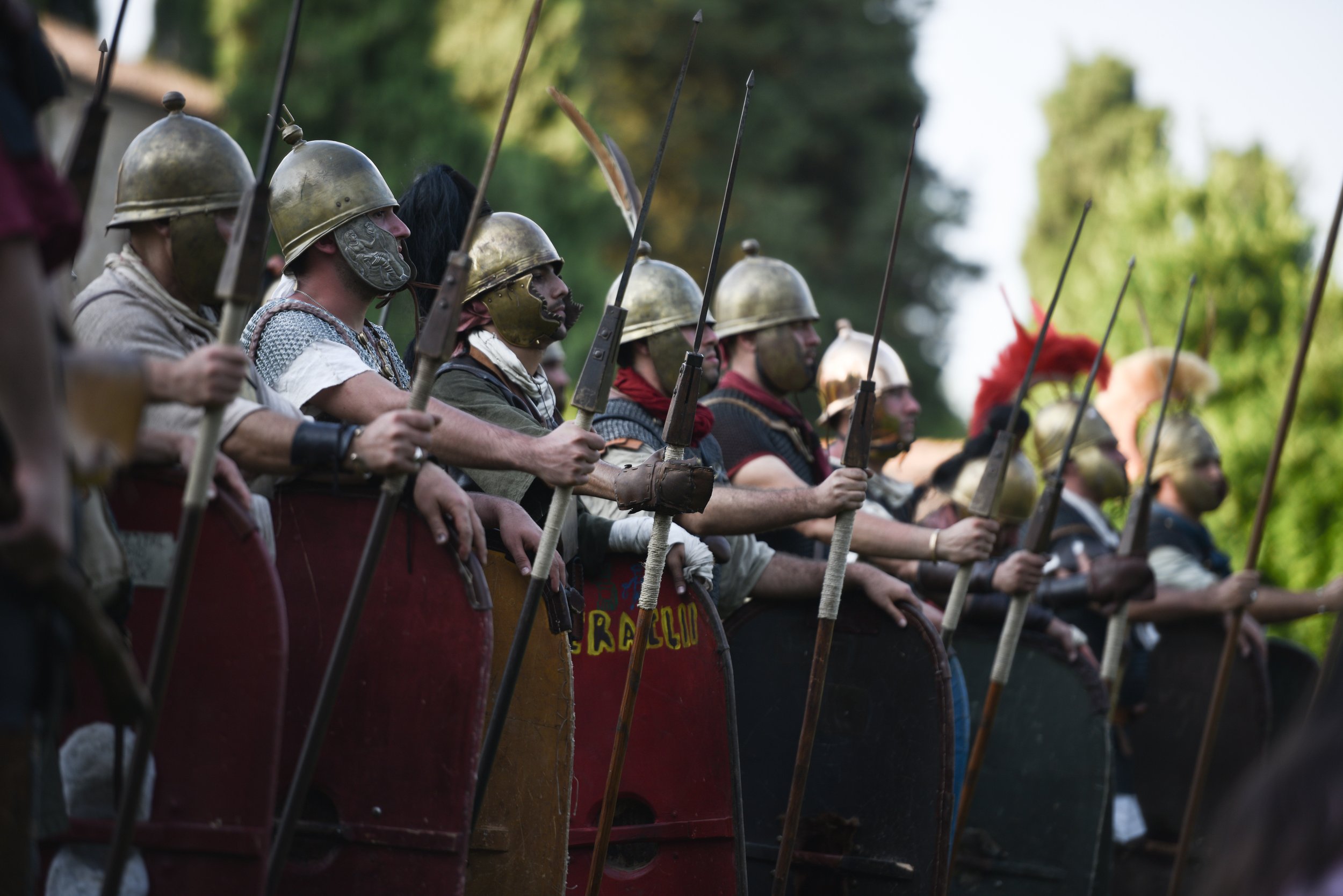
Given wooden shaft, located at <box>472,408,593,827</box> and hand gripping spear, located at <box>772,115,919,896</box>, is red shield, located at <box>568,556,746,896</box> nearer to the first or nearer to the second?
hand gripping spear, located at <box>772,115,919,896</box>

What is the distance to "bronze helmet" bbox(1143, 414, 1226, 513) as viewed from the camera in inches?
307

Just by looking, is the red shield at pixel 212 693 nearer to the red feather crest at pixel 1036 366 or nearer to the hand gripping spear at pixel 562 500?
the hand gripping spear at pixel 562 500

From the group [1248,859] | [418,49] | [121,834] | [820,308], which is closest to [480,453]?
[121,834]

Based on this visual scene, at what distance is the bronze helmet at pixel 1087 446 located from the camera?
747 centimetres

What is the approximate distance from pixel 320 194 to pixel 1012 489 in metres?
3.62

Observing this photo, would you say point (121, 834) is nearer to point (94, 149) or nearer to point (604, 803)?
point (94, 149)

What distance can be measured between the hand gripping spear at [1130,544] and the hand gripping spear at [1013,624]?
782 mm

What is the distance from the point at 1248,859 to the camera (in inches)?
69.2

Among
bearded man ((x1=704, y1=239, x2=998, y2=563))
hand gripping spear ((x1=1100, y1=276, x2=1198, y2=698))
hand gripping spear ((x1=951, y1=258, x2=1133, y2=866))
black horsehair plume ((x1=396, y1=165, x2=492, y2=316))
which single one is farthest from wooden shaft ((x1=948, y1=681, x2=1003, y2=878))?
black horsehair plume ((x1=396, y1=165, x2=492, y2=316))

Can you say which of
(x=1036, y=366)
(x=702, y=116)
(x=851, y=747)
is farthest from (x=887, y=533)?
(x=702, y=116)

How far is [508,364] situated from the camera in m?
4.11

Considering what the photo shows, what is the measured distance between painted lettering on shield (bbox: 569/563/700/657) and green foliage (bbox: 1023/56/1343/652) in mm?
7565

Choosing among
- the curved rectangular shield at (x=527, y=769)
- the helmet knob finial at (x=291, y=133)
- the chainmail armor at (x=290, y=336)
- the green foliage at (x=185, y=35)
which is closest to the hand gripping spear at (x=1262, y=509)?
the curved rectangular shield at (x=527, y=769)

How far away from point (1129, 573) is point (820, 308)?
16166mm
